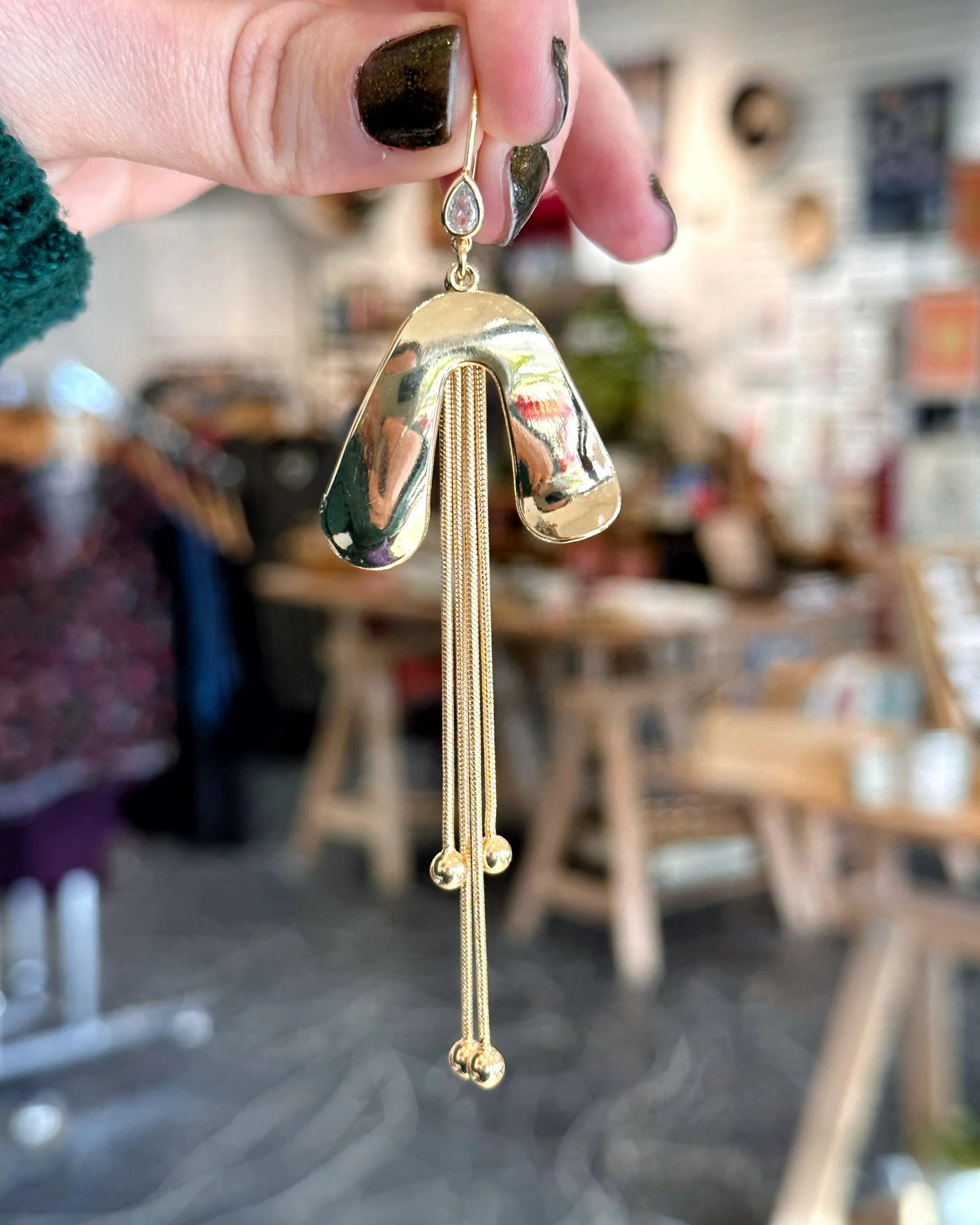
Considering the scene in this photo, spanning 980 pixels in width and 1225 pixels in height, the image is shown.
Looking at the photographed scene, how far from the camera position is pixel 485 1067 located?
500 millimetres

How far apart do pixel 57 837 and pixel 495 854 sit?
213 centimetres

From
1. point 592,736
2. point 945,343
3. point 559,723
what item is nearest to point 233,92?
point 592,736

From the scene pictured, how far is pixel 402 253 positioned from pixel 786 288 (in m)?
2.15

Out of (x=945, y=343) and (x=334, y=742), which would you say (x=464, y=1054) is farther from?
(x=945, y=343)

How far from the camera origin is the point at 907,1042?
186 centimetres

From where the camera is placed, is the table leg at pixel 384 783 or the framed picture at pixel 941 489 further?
the framed picture at pixel 941 489

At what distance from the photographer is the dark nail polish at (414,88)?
408mm

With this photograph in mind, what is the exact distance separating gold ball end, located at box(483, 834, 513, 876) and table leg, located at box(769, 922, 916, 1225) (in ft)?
4.42

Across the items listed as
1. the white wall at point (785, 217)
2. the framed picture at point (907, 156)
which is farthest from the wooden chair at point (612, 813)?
the framed picture at point (907, 156)

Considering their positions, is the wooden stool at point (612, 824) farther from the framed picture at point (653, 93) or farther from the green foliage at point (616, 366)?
the framed picture at point (653, 93)

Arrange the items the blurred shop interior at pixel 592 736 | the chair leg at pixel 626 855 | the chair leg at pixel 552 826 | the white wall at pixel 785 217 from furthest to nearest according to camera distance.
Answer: the white wall at pixel 785 217, the chair leg at pixel 552 826, the chair leg at pixel 626 855, the blurred shop interior at pixel 592 736

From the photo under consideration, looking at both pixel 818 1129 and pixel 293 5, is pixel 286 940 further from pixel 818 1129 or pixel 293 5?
pixel 293 5

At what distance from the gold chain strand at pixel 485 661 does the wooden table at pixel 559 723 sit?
7.95ft

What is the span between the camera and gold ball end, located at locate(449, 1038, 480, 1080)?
508 millimetres
